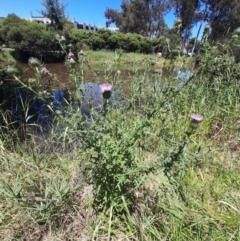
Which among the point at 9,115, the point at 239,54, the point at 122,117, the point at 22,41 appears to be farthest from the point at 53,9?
the point at 122,117

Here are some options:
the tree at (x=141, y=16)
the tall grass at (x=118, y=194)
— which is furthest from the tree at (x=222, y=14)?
the tall grass at (x=118, y=194)

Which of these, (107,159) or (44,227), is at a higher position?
(107,159)

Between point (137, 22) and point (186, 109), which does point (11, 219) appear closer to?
point (186, 109)

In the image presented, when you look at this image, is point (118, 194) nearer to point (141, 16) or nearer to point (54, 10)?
point (54, 10)

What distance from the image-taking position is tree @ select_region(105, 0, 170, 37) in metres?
33.1

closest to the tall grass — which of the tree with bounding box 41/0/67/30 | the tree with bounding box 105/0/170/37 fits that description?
the tree with bounding box 41/0/67/30

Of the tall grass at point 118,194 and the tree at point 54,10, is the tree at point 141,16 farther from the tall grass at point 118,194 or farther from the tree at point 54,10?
the tall grass at point 118,194

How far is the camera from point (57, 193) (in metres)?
1.41

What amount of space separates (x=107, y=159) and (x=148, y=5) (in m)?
36.1

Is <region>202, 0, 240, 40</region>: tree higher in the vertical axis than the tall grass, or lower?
higher

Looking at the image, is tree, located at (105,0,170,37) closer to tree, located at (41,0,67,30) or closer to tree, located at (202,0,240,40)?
tree, located at (202,0,240,40)

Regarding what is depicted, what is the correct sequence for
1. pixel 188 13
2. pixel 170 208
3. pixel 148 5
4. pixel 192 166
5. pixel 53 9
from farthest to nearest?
pixel 148 5 → pixel 188 13 → pixel 53 9 → pixel 192 166 → pixel 170 208

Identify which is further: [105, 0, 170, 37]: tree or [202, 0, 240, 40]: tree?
[105, 0, 170, 37]: tree

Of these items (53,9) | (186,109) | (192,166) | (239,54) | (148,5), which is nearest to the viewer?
(192,166)
